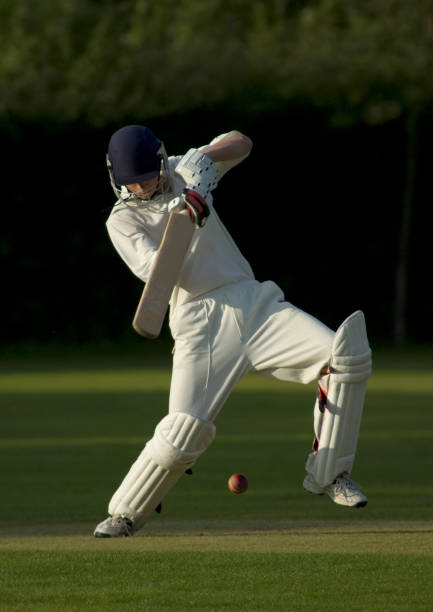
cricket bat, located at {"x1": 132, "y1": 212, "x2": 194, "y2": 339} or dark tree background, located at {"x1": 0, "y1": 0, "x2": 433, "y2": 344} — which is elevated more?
cricket bat, located at {"x1": 132, "y1": 212, "x2": 194, "y2": 339}

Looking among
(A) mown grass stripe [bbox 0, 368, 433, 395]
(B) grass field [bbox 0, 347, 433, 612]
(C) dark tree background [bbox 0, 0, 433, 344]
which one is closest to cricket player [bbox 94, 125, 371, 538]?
(B) grass field [bbox 0, 347, 433, 612]

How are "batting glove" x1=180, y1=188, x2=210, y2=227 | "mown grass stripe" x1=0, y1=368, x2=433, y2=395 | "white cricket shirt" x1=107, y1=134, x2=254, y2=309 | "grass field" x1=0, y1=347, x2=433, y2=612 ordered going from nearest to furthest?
"grass field" x1=0, y1=347, x2=433, y2=612 → "batting glove" x1=180, y1=188, x2=210, y2=227 → "white cricket shirt" x1=107, y1=134, x2=254, y2=309 → "mown grass stripe" x1=0, y1=368, x2=433, y2=395

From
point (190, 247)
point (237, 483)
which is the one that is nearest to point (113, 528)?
point (237, 483)

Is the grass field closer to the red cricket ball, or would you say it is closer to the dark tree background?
the red cricket ball

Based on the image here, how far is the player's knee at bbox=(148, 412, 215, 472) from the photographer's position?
16.3 ft

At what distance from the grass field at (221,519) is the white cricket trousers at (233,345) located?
1.82 ft

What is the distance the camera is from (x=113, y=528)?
5.03 metres

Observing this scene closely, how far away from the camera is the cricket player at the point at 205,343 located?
4961 millimetres

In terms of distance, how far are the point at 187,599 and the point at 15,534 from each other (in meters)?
1.34

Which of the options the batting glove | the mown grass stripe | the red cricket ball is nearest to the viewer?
the batting glove

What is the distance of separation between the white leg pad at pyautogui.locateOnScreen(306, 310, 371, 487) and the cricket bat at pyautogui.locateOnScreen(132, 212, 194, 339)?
64cm

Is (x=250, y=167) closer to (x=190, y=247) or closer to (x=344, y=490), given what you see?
(x=190, y=247)

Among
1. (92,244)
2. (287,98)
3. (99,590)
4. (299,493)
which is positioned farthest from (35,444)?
(287,98)

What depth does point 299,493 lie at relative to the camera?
617cm
